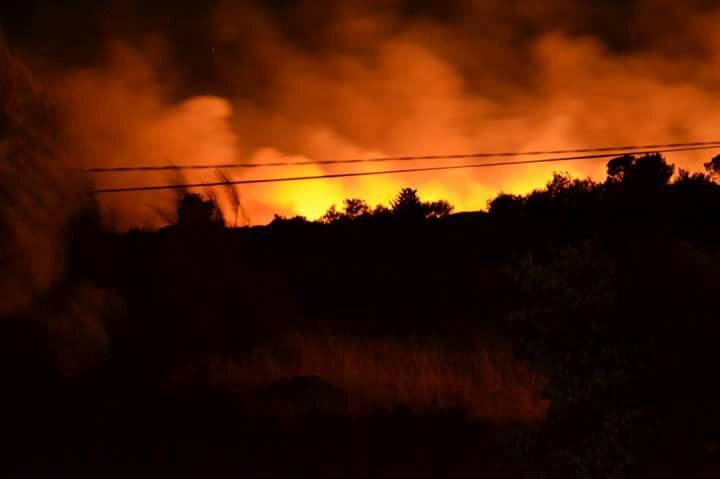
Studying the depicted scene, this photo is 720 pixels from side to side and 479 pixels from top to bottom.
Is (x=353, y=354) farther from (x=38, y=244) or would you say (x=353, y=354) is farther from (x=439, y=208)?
(x=439, y=208)

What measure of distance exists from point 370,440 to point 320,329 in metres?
8.10

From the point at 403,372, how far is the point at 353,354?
5.62 ft

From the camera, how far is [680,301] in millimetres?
5660

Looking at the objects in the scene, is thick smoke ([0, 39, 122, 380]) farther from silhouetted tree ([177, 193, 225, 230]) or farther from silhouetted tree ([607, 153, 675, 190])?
silhouetted tree ([607, 153, 675, 190])

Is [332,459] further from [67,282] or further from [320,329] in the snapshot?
[320,329]

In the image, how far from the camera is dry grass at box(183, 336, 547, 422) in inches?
371

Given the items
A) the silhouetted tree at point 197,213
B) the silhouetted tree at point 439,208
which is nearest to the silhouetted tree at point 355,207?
the silhouetted tree at point 439,208

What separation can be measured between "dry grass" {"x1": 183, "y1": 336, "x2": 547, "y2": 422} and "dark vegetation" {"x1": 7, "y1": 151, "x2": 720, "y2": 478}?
0.11m

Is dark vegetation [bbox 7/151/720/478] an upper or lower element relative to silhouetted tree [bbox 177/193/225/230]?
lower

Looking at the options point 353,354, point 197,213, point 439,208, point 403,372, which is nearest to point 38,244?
point 197,213

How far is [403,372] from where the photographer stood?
1095cm

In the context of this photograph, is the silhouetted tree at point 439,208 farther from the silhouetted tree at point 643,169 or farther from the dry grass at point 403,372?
the dry grass at point 403,372

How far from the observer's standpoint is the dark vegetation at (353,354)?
18.3ft

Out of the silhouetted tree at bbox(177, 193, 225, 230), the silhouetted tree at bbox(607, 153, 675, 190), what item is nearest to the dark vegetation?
the silhouetted tree at bbox(177, 193, 225, 230)
